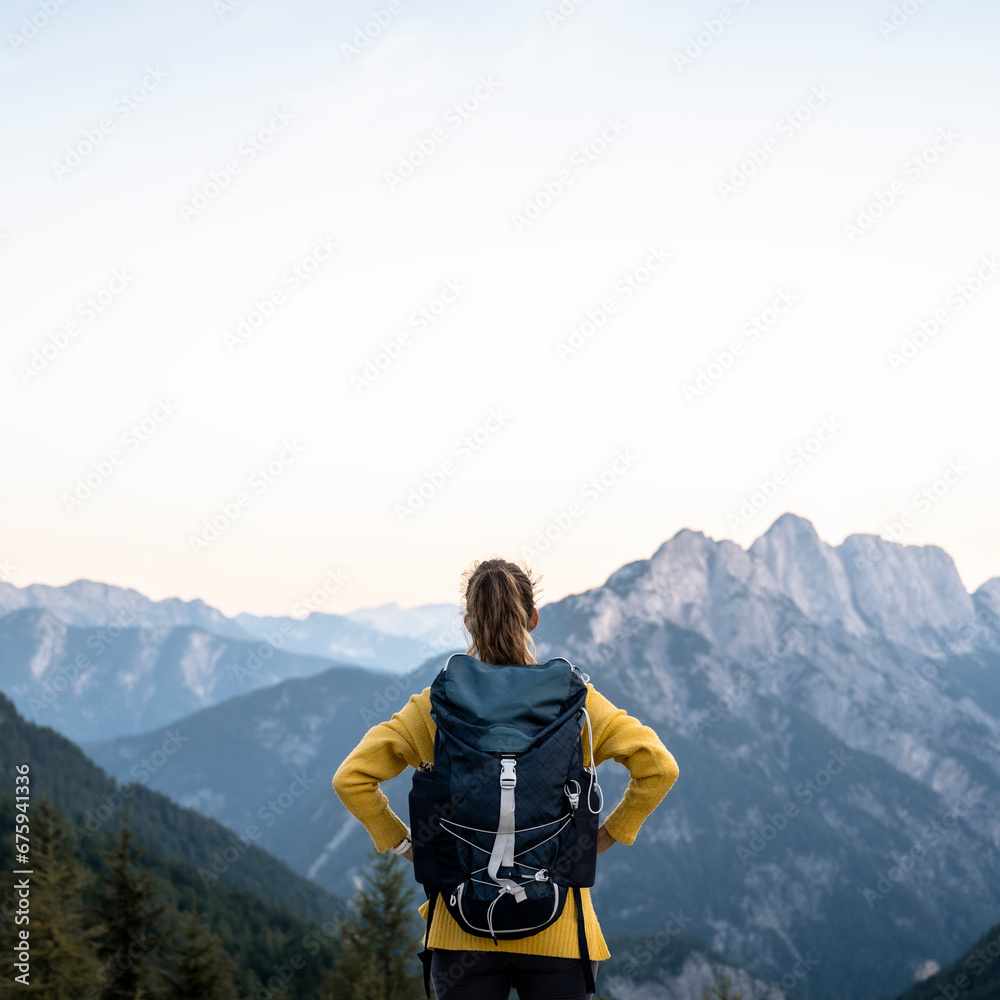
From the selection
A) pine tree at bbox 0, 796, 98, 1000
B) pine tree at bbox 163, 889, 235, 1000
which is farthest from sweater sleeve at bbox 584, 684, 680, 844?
pine tree at bbox 163, 889, 235, 1000

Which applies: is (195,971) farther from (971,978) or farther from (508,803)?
(971,978)

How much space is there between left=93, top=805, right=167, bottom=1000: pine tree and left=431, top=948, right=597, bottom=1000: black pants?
25560 mm

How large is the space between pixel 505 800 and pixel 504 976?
0.94 meters

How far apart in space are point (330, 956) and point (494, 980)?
106413 mm

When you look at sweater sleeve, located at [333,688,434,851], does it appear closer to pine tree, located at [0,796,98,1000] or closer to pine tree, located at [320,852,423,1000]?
pine tree, located at [0,796,98,1000]

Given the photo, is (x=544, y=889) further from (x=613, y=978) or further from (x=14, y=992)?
(x=613, y=978)

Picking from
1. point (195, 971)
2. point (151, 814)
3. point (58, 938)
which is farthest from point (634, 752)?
point (151, 814)

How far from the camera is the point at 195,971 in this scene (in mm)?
25500

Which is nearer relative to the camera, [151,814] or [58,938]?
[58,938]

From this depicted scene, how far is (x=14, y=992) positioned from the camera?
2000 cm

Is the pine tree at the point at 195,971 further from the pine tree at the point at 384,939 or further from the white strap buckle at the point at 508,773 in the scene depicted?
the white strap buckle at the point at 508,773

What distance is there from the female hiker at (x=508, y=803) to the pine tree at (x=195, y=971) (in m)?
24.9

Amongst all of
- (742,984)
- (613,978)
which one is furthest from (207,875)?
(742,984)

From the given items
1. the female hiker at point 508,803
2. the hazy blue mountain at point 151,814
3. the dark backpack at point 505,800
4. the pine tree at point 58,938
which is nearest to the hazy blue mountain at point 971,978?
the hazy blue mountain at point 151,814
